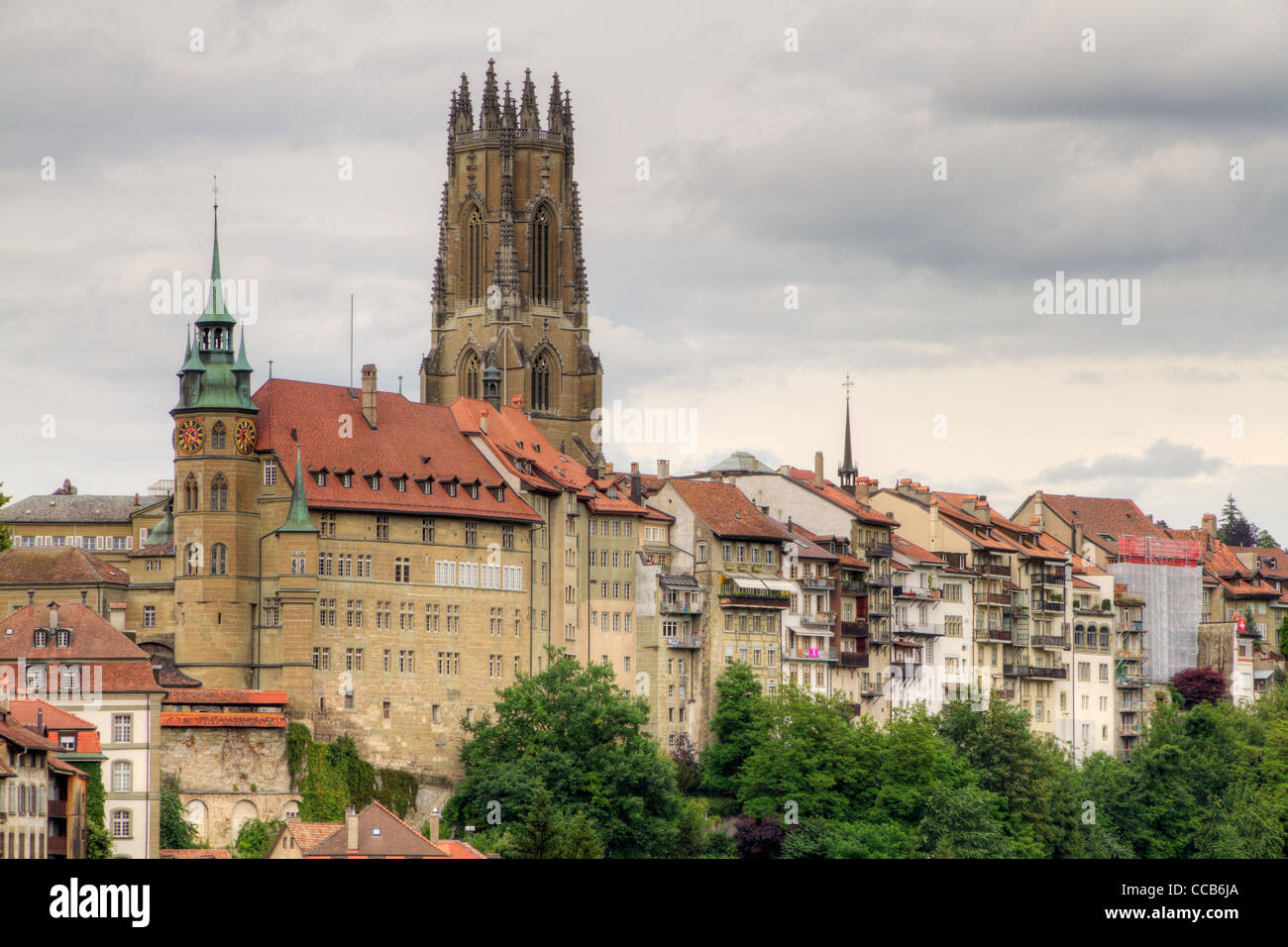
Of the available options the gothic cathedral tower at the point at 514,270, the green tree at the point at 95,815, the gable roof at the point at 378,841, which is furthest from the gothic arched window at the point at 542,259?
the green tree at the point at 95,815

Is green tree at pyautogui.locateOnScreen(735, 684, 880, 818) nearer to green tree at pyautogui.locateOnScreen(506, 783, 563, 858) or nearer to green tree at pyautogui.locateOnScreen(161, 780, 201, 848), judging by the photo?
green tree at pyautogui.locateOnScreen(506, 783, 563, 858)

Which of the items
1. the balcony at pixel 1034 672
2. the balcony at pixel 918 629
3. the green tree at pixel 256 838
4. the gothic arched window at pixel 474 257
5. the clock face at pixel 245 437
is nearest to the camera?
the green tree at pixel 256 838

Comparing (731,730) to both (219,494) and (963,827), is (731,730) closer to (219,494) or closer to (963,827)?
(963,827)

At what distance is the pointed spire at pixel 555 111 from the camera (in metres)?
169

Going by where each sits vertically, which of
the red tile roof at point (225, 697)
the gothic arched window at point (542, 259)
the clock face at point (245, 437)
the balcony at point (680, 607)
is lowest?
the red tile roof at point (225, 697)

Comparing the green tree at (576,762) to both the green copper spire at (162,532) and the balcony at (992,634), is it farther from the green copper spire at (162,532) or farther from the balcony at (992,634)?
the balcony at (992,634)

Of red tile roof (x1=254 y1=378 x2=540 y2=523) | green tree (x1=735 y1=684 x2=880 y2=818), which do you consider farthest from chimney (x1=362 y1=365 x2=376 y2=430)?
green tree (x1=735 y1=684 x2=880 y2=818)

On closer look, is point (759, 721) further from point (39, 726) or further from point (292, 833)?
point (39, 726)

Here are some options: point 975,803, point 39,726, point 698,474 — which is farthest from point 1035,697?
point 39,726

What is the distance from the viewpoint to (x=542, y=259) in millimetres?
166750

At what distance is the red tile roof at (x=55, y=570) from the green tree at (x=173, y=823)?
1381cm

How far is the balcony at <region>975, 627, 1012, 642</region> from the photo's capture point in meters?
146

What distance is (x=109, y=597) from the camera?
110m

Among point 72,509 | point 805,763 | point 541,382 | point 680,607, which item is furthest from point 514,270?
point 805,763
